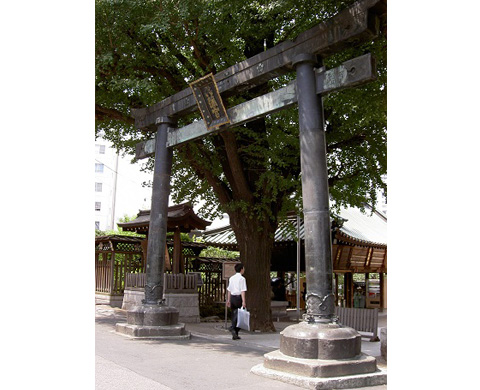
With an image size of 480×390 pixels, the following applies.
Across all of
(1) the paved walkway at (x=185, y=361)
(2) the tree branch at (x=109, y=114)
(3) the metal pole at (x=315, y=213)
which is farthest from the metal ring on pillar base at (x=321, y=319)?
(2) the tree branch at (x=109, y=114)

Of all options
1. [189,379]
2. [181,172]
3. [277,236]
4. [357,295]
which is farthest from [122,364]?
[357,295]

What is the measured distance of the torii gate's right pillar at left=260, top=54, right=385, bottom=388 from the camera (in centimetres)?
631

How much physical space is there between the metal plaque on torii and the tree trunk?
368cm

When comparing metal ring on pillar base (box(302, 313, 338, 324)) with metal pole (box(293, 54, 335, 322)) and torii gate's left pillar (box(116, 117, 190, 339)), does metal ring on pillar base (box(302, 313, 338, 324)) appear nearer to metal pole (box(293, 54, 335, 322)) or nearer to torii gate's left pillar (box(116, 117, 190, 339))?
metal pole (box(293, 54, 335, 322))

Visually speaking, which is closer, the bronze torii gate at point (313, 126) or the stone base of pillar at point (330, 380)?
the stone base of pillar at point (330, 380)

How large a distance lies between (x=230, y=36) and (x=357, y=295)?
1417 cm

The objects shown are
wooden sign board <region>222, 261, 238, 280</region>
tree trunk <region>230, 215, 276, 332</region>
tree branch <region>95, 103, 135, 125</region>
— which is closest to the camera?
tree trunk <region>230, 215, 276, 332</region>

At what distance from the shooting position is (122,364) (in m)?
7.14

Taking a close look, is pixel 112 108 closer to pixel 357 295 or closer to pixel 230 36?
pixel 230 36

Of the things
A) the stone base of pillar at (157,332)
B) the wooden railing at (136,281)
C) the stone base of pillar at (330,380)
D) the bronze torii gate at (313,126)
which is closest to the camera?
the stone base of pillar at (330,380)

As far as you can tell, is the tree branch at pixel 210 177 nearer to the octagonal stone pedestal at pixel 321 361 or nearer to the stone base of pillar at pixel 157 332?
the stone base of pillar at pixel 157 332

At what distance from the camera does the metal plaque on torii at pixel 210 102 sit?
9391 mm

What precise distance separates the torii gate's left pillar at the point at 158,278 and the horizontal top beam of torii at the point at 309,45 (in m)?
1.23

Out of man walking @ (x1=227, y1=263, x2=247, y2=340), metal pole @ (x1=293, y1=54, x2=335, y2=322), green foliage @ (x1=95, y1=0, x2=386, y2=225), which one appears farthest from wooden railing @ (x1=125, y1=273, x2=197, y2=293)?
metal pole @ (x1=293, y1=54, x2=335, y2=322)
